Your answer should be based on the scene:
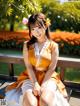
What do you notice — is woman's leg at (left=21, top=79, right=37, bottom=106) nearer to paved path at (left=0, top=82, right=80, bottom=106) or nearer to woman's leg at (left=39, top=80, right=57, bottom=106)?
woman's leg at (left=39, top=80, right=57, bottom=106)

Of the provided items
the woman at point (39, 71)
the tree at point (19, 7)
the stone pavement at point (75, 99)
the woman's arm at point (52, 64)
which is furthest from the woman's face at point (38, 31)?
the tree at point (19, 7)

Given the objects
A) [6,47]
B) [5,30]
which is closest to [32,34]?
[6,47]

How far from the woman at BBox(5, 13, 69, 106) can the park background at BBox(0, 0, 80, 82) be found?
6.32 feet

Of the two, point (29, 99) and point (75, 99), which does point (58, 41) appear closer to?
point (75, 99)

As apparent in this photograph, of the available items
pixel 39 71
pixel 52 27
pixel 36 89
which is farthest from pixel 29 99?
pixel 52 27

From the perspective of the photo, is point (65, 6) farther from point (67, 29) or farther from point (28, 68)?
point (28, 68)

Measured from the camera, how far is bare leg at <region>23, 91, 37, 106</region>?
3297mm

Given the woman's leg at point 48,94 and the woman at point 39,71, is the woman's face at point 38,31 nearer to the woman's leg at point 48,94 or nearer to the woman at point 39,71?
the woman at point 39,71

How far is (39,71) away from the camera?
3.74 metres

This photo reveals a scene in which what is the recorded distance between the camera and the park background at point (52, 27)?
6.54m

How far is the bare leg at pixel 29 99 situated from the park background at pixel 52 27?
2252 mm

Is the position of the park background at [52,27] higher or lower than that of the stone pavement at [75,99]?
higher

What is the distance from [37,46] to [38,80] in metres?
0.40

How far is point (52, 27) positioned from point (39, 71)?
5.90 meters
